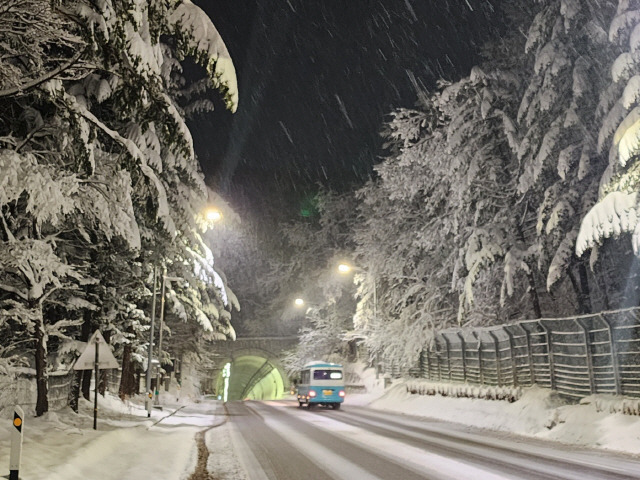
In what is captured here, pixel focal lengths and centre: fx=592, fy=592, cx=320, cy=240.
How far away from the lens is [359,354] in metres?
51.0

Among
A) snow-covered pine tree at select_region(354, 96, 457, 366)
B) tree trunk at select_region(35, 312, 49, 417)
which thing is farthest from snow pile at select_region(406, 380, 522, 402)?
tree trunk at select_region(35, 312, 49, 417)

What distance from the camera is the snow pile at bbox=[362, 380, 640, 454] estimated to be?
1330 cm

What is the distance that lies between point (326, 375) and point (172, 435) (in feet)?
62.2

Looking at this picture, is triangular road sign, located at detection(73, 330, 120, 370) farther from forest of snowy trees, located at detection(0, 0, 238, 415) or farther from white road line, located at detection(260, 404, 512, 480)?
white road line, located at detection(260, 404, 512, 480)

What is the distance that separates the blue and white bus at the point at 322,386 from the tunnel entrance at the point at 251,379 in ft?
97.1

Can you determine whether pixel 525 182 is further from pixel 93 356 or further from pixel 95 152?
pixel 93 356

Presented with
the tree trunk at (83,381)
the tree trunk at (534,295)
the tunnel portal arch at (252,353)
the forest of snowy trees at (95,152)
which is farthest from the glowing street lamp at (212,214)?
the tunnel portal arch at (252,353)

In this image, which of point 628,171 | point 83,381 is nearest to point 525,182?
point 628,171

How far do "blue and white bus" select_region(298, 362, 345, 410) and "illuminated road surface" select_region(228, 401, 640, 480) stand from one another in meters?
15.1

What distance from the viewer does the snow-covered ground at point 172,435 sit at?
912cm

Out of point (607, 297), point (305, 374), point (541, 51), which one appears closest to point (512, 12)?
point (541, 51)

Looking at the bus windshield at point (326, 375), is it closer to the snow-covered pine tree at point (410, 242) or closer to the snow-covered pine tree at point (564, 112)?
the snow-covered pine tree at point (410, 242)

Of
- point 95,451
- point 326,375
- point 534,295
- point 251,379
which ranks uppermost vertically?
point 534,295

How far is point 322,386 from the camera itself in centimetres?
3297
